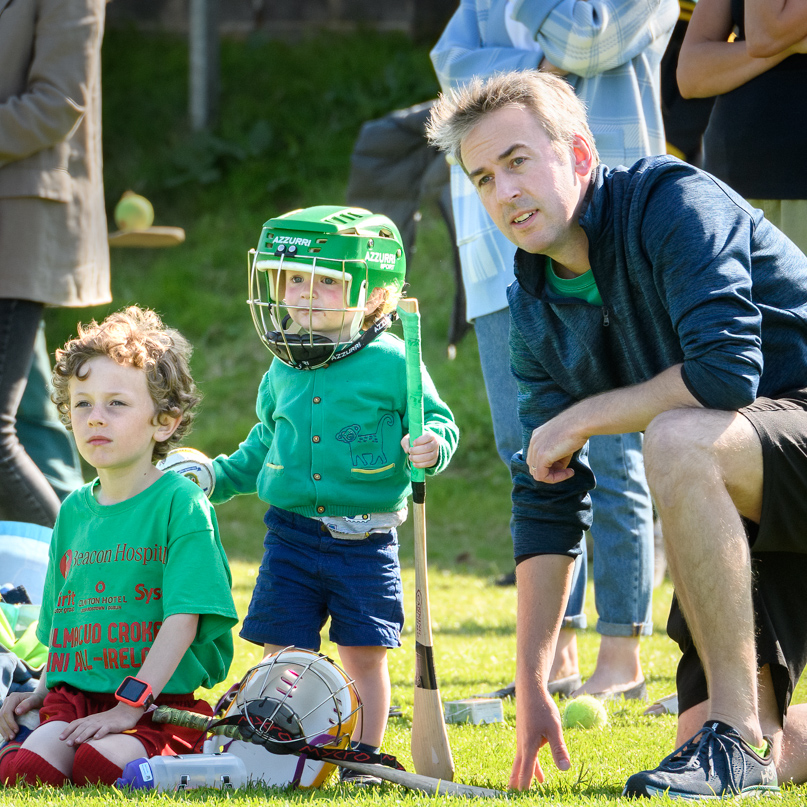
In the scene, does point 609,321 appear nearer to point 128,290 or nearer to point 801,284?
point 801,284

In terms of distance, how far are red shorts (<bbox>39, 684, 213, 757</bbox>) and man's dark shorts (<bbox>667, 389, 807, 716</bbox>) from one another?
1030mm

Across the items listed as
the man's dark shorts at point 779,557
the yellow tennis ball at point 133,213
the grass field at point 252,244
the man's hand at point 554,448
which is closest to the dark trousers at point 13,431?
the grass field at point 252,244

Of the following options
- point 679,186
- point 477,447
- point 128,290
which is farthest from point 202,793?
point 128,290

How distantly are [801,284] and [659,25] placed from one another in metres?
1.34

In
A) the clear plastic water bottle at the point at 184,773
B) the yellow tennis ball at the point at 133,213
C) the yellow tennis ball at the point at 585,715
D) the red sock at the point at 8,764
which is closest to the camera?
the clear plastic water bottle at the point at 184,773

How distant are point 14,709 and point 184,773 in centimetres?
54

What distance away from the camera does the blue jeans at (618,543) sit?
3.29 meters

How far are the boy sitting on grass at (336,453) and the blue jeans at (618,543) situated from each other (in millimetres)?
603

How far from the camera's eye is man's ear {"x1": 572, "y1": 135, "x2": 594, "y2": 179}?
254 cm

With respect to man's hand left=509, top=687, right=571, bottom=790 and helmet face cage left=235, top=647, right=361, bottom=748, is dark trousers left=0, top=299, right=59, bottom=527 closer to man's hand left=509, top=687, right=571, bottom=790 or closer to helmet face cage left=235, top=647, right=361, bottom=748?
helmet face cage left=235, top=647, right=361, bottom=748

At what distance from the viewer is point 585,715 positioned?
2.91 metres

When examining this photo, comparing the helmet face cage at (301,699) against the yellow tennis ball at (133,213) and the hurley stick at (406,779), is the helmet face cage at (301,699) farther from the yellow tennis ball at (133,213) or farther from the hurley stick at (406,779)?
the yellow tennis ball at (133,213)

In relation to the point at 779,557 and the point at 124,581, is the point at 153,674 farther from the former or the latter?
the point at 779,557

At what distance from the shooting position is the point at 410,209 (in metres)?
6.42
